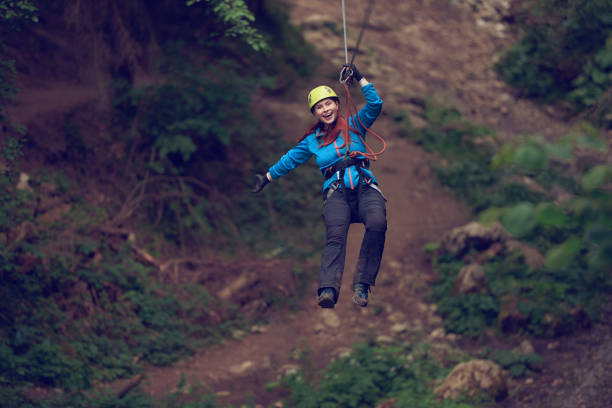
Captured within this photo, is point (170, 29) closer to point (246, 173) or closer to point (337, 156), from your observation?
point (246, 173)

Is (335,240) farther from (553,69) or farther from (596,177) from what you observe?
(553,69)

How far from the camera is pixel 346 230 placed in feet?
Answer: 17.6

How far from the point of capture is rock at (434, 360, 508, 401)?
24.6ft

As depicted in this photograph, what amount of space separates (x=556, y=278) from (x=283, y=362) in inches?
168

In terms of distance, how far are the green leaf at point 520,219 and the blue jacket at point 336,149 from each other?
2809 millimetres

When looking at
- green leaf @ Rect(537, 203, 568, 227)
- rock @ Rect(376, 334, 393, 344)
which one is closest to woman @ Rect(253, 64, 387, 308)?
green leaf @ Rect(537, 203, 568, 227)

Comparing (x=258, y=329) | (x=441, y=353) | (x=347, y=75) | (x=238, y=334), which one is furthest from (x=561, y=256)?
(x=258, y=329)

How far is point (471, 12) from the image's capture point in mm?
18312

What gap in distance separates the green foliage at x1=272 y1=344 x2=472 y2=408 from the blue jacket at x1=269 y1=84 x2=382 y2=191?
10.6 feet

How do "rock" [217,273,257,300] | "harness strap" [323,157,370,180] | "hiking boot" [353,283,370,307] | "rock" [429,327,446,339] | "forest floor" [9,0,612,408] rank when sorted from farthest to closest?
1. "rock" [217,273,257,300]
2. "rock" [429,327,446,339]
3. "forest floor" [9,0,612,408]
4. "harness strap" [323,157,370,180]
5. "hiking boot" [353,283,370,307]

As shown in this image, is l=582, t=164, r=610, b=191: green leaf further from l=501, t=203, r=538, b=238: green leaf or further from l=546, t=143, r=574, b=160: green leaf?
l=501, t=203, r=538, b=238: green leaf

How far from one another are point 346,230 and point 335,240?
131mm

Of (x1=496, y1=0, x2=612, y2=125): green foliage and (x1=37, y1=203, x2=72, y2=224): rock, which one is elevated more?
(x1=496, y1=0, x2=612, y2=125): green foliage

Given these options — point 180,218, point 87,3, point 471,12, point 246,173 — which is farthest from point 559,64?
point 87,3
